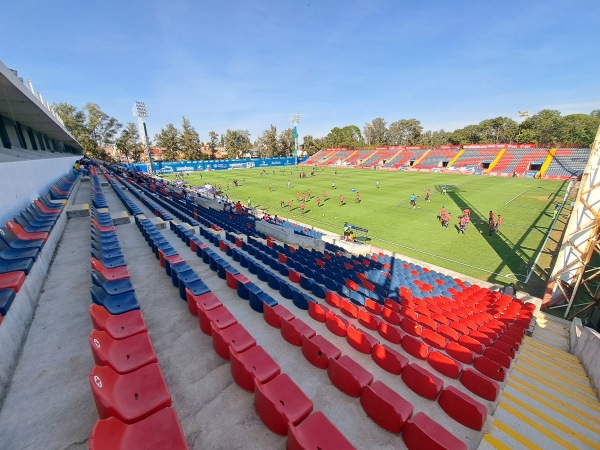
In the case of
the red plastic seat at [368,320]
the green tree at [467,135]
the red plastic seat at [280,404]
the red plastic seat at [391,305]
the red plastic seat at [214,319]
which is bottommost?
the red plastic seat at [391,305]

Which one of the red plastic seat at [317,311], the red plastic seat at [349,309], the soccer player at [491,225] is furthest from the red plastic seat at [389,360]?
the soccer player at [491,225]

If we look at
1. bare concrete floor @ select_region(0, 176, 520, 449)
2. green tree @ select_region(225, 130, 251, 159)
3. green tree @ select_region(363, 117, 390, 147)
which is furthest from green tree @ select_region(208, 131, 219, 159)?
bare concrete floor @ select_region(0, 176, 520, 449)

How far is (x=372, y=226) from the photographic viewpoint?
21.5 meters

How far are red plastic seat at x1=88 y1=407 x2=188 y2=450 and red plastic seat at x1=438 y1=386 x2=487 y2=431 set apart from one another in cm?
383

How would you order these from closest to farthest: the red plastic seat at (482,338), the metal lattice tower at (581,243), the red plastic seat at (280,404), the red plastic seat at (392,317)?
the red plastic seat at (280,404) < the red plastic seat at (482,338) < the red plastic seat at (392,317) < the metal lattice tower at (581,243)

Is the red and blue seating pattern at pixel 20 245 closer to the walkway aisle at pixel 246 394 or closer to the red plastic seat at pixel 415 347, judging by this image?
the walkway aisle at pixel 246 394

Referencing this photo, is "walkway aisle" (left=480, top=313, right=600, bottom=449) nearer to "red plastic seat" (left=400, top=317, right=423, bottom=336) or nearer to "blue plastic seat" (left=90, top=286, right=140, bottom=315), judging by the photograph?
"red plastic seat" (left=400, top=317, right=423, bottom=336)

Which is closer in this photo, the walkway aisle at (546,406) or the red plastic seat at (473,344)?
the walkway aisle at (546,406)

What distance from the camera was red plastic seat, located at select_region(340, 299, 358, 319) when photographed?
278 inches

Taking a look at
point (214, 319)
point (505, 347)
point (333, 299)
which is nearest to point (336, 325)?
point (333, 299)

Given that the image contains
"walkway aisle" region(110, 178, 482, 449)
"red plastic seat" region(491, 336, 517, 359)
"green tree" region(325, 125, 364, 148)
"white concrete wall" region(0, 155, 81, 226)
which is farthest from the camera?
"green tree" region(325, 125, 364, 148)

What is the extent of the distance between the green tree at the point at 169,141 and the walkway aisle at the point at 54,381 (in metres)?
89.7

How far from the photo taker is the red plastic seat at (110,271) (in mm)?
5691

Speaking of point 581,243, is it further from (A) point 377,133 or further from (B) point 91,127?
(A) point 377,133
